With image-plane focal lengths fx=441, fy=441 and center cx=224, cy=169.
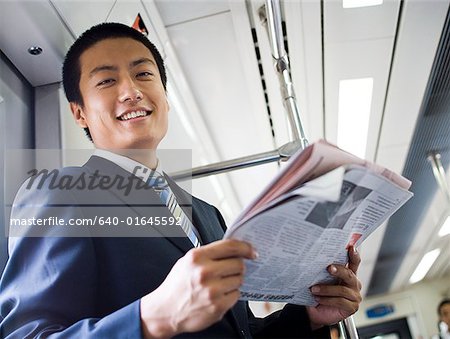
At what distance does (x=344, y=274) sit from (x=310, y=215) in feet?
1.01

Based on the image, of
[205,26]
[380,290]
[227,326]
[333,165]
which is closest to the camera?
[333,165]

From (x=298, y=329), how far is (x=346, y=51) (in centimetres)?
180

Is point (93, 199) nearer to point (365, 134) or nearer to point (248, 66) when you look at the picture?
point (248, 66)

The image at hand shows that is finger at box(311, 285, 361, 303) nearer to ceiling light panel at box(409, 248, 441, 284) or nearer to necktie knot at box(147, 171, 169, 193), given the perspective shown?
necktie knot at box(147, 171, 169, 193)

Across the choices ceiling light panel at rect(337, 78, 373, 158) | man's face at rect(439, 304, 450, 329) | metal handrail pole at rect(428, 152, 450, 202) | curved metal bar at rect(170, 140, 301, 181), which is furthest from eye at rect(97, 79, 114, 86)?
man's face at rect(439, 304, 450, 329)

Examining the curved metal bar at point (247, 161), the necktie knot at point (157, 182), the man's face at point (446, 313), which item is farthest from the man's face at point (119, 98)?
the man's face at point (446, 313)

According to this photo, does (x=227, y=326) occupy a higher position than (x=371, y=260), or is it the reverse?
(x=371, y=260)

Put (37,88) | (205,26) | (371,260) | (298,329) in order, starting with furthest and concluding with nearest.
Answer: (371,260), (205,26), (37,88), (298,329)

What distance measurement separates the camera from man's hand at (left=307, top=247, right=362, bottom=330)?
36.1 inches

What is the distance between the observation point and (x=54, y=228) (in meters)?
0.80

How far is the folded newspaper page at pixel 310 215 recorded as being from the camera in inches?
24.6

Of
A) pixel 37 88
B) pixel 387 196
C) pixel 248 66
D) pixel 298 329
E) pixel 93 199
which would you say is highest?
pixel 248 66

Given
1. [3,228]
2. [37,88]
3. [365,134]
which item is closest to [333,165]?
[3,228]

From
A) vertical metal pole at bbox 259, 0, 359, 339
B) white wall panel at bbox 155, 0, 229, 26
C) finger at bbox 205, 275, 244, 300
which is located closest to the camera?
finger at bbox 205, 275, 244, 300
